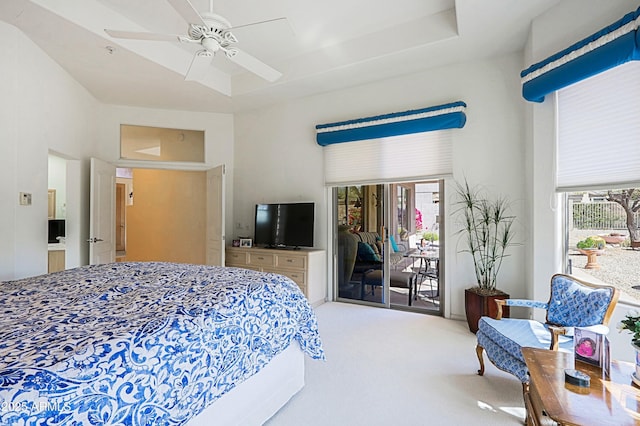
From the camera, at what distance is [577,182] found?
2.64 meters

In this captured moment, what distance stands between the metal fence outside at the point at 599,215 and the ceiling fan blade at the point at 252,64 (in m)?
2.88

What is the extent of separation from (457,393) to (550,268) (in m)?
1.50

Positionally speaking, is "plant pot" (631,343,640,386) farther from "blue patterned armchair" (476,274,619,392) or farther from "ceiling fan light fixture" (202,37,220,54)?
"ceiling fan light fixture" (202,37,220,54)

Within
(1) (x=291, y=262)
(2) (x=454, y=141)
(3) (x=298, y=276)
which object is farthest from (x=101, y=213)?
(2) (x=454, y=141)

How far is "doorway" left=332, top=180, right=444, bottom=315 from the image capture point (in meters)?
4.07

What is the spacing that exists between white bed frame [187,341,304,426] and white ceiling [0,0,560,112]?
3022 millimetres

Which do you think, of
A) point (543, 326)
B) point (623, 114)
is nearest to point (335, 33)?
point (623, 114)

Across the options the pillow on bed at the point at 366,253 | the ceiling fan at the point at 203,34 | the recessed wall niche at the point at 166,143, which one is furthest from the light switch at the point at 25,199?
the pillow on bed at the point at 366,253

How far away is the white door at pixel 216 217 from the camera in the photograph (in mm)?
4715

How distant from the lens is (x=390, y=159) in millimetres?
4152

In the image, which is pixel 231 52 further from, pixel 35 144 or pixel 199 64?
pixel 35 144

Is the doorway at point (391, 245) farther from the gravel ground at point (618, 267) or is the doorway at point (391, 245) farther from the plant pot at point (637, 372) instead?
the plant pot at point (637, 372)

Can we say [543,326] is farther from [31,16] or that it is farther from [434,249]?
[31,16]

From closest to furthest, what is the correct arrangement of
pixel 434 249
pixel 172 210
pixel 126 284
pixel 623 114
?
pixel 126 284, pixel 623 114, pixel 434 249, pixel 172 210
